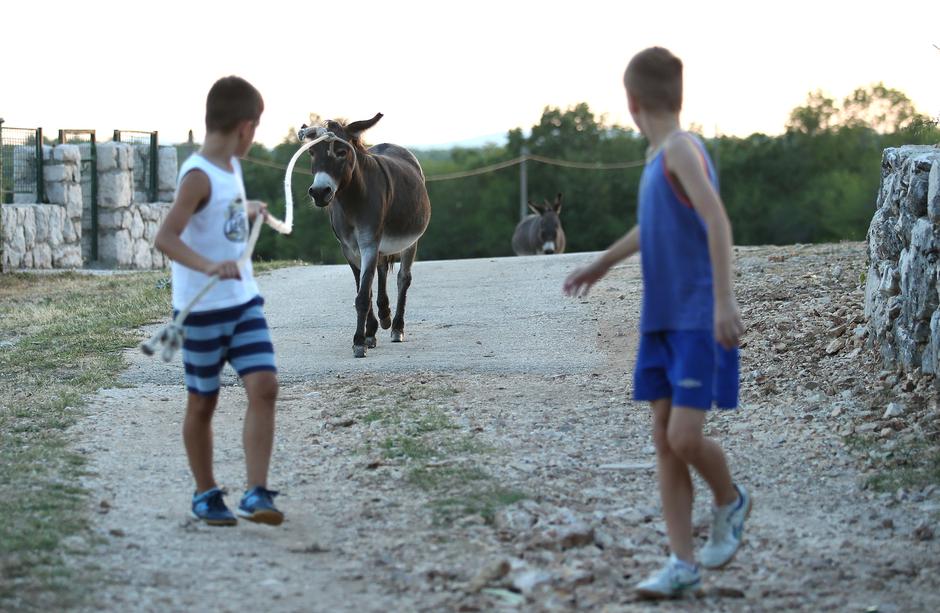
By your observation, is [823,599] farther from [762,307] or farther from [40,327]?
[40,327]

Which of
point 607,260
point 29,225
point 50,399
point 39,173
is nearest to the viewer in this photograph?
point 607,260

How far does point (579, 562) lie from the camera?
4.38 meters

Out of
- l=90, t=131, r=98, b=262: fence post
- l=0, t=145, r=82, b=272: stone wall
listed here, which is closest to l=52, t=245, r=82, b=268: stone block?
l=0, t=145, r=82, b=272: stone wall

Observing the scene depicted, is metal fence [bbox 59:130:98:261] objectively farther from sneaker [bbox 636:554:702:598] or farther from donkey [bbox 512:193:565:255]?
sneaker [bbox 636:554:702:598]

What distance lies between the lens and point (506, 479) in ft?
18.4

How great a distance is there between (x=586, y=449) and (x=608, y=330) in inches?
155

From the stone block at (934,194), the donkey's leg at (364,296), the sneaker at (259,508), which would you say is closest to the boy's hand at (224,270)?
the sneaker at (259,508)

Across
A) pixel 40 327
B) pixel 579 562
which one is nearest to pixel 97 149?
pixel 40 327

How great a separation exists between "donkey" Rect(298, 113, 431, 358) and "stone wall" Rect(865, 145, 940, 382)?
3.77 meters

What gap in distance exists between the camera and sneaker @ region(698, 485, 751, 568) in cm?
409

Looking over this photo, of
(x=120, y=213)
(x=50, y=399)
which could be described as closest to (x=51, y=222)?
(x=120, y=213)

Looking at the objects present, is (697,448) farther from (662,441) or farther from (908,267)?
(908,267)

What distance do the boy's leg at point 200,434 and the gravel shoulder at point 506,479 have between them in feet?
0.78

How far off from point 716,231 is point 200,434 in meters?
2.23
